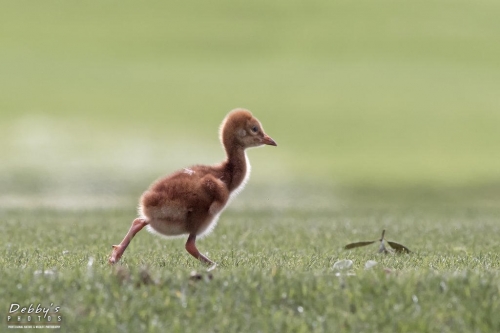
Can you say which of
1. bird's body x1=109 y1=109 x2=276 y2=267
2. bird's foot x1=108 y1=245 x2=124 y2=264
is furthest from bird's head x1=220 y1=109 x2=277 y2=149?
bird's foot x1=108 y1=245 x2=124 y2=264

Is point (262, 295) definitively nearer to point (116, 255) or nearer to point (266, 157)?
point (116, 255)

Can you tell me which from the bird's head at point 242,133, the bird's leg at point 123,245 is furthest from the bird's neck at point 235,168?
the bird's leg at point 123,245

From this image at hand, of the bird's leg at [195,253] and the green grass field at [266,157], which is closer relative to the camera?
the green grass field at [266,157]

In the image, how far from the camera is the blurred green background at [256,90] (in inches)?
820

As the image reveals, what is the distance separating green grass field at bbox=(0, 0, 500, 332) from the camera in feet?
16.1

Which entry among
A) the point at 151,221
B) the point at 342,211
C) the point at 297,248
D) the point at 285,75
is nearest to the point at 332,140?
the point at 285,75

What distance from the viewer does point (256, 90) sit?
2641cm

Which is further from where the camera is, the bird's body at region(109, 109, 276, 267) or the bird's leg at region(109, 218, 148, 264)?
the bird's body at region(109, 109, 276, 267)

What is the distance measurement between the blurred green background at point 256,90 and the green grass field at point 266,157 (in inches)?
3.3

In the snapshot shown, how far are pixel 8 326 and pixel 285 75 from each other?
24.4 meters

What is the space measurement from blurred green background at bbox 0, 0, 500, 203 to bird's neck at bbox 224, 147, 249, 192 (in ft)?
38.1

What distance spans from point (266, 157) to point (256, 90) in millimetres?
4843

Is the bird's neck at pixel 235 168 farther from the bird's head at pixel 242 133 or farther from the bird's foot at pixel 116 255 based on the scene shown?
the bird's foot at pixel 116 255

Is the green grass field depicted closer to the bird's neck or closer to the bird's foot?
the bird's foot
